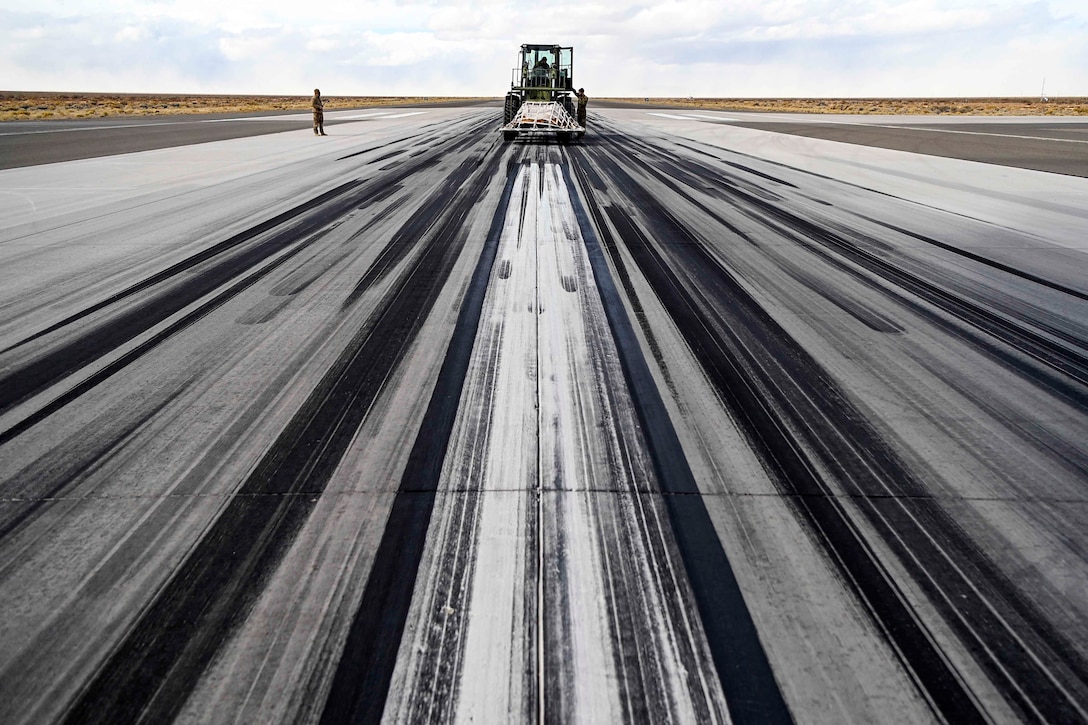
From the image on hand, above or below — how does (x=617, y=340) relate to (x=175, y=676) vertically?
A: above

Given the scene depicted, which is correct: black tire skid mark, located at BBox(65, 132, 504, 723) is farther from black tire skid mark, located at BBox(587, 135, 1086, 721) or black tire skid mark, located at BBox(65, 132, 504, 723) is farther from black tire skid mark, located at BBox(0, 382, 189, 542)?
black tire skid mark, located at BBox(587, 135, 1086, 721)

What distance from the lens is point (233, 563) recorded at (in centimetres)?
299

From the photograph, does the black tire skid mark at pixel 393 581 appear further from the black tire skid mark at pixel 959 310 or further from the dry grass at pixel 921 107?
the dry grass at pixel 921 107

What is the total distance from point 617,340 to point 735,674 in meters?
3.40

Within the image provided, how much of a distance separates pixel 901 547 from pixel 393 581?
94.3 inches

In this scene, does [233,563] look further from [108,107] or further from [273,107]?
[273,107]

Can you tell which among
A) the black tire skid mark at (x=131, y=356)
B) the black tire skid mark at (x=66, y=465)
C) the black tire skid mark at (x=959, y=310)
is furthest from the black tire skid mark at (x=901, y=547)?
the black tire skid mark at (x=131, y=356)

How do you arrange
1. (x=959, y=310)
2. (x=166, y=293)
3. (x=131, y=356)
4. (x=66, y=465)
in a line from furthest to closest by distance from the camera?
(x=166, y=293) < (x=959, y=310) < (x=131, y=356) < (x=66, y=465)

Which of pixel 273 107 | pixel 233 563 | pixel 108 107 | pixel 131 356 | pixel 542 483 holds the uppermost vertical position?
pixel 273 107

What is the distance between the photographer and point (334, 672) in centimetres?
241

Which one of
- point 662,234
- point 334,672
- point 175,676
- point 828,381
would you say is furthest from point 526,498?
point 662,234

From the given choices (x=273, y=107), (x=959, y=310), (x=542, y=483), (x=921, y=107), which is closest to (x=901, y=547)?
(x=542, y=483)

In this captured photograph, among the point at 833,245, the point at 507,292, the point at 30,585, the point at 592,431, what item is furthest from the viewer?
the point at 833,245

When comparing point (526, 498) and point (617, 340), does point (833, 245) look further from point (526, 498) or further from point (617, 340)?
point (526, 498)
